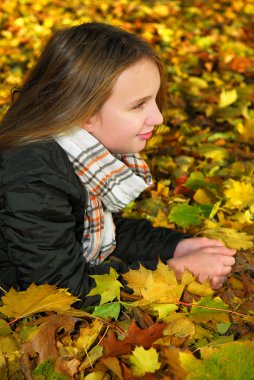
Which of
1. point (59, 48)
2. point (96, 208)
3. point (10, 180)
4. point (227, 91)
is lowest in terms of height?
point (227, 91)

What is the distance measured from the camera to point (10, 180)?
1.54 meters

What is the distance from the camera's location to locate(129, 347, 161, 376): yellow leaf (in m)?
1.28

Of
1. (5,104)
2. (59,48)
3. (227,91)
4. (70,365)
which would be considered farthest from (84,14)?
(70,365)

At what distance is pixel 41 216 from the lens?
5.10 ft

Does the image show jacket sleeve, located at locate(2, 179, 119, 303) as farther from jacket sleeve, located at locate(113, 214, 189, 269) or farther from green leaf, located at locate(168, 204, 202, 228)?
green leaf, located at locate(168, 204, 202, 228)

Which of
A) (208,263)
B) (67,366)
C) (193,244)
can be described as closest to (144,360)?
(67,366)

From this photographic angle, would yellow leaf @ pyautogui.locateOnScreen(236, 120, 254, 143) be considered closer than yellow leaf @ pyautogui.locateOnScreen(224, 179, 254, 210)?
No

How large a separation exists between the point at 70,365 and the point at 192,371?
0.35 meters

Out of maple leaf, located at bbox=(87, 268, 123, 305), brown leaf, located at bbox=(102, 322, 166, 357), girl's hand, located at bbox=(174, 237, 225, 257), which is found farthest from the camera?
girl's hand, located at bbox=(174, 237, 225, 257)

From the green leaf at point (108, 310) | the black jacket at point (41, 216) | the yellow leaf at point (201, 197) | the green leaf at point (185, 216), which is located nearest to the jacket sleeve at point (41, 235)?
the black jacket at point (41, 216)

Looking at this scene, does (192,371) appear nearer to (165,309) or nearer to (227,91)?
(165,309)

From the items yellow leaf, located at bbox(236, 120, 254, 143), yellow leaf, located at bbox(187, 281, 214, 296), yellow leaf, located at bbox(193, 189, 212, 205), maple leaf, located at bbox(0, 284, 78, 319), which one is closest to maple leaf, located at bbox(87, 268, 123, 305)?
maple leaf, located at bbox(0, 284, 78, 319)

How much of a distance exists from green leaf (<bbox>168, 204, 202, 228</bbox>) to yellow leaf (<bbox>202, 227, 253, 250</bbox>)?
0.28 ft

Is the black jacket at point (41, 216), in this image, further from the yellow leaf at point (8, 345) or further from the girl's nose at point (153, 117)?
the girl's nose at point (153, 117)
